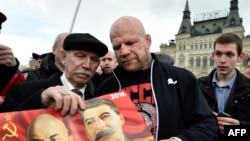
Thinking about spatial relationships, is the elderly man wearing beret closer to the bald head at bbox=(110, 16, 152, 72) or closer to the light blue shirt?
the bald head at bbox=(110, 16, 152, 72)

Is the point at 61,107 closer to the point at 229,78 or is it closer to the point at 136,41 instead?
the point at 136,41

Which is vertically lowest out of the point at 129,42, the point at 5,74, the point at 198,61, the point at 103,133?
the point at 198,61

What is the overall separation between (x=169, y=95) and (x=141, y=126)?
392mm

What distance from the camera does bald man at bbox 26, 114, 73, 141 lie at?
950mm

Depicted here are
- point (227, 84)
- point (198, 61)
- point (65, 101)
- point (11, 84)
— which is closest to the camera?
point (65, 101)

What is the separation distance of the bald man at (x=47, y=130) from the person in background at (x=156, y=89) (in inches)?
18.7

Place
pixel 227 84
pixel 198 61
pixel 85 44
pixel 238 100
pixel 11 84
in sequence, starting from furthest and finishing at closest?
pixel 198 61
pixel 227 84
pixel 238 100
pixel 11 84
pixel 85 44

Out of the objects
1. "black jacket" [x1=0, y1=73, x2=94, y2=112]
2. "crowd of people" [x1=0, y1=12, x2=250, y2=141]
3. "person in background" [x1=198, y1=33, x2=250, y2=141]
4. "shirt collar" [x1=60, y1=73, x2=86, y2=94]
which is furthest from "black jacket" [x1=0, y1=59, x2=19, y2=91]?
"person in background" [x1=198, y1=33, x2=250, y2=141]

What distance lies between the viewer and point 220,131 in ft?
5.51

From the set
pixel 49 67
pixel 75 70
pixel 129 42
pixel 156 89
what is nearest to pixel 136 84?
pixel 156 89

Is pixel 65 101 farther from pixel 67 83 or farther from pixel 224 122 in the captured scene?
pixel 224 122

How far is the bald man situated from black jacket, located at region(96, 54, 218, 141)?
1.72 ft

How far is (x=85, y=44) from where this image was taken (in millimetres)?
Result: 1338

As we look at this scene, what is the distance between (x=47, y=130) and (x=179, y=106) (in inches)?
26.7
